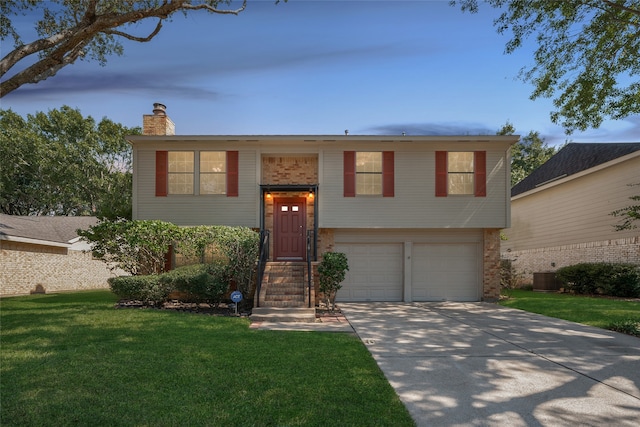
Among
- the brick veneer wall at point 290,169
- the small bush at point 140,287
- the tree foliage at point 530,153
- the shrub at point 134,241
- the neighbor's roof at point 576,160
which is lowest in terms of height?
the small bush at point 140,287

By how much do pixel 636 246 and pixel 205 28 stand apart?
16.4 metres

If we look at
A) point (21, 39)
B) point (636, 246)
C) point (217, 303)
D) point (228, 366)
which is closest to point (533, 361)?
point (228, 366)

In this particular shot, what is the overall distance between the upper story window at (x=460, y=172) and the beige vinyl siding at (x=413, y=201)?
0.25 meters

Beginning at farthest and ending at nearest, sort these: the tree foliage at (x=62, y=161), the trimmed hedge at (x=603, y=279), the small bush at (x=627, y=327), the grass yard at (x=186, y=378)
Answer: the tree foliage at (x=62, y=161), the trimmed hedge at (x=603, y=279), the small bush at (x=627, y=327), the grass yard at (x=186, y=378)

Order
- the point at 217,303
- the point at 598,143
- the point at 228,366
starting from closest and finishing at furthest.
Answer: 1. the point at 228,366
2. the point at 217,303
3. the point at 598,143

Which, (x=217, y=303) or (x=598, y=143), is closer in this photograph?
(x=217, y=303)

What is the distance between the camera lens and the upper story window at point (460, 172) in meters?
13.8

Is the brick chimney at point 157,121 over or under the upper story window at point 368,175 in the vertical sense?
over

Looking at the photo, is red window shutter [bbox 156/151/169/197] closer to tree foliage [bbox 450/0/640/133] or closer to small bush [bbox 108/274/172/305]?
small bush [bbox 108/274/172/305]

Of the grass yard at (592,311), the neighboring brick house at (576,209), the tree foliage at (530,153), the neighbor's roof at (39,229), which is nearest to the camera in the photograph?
the grass yard at (592,311)

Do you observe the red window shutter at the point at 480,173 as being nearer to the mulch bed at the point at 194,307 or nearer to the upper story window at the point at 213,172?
the upper story window at the point at 213,172

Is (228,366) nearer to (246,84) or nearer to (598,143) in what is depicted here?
(246,84)

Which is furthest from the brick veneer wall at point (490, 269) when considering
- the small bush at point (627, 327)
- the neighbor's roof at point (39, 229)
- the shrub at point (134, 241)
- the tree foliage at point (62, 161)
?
the tree foliage at point (62, 161)

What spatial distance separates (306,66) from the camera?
516 inches
